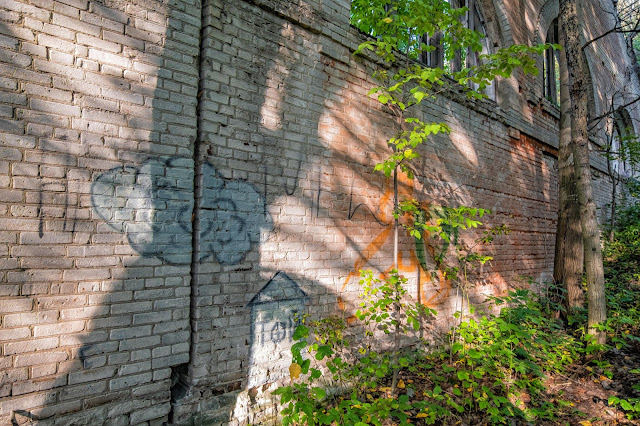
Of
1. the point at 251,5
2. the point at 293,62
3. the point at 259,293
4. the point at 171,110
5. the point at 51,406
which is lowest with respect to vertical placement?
the point at 51,406

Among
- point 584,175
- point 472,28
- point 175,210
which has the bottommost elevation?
point 175,210

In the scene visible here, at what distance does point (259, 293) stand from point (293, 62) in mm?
2030

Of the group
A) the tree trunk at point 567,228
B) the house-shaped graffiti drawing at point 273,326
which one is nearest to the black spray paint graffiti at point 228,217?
the house-shaped graffiti drawing at point 273,326

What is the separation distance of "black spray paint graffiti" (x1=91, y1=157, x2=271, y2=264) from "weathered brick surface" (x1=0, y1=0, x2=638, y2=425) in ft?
0.04

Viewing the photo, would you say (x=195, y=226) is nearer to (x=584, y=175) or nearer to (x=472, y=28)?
(x=584, y=175)

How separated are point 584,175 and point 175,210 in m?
5.15

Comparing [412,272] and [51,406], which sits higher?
[412,272]

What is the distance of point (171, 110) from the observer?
2.55 metres

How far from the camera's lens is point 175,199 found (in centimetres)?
256

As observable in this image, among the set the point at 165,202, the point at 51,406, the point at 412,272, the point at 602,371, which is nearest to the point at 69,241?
the point at 165,202

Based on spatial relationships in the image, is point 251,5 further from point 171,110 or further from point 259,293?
point 259,293

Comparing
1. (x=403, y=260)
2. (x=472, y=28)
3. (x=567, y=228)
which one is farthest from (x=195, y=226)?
(x=472, y=28)

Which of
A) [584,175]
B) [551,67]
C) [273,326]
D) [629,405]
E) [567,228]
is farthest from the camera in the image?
[551,67]

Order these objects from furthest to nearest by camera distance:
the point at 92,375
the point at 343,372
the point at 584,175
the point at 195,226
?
the point at 584,175 → the point at 343,372 → the point at 195,226 → the point at 92,375
